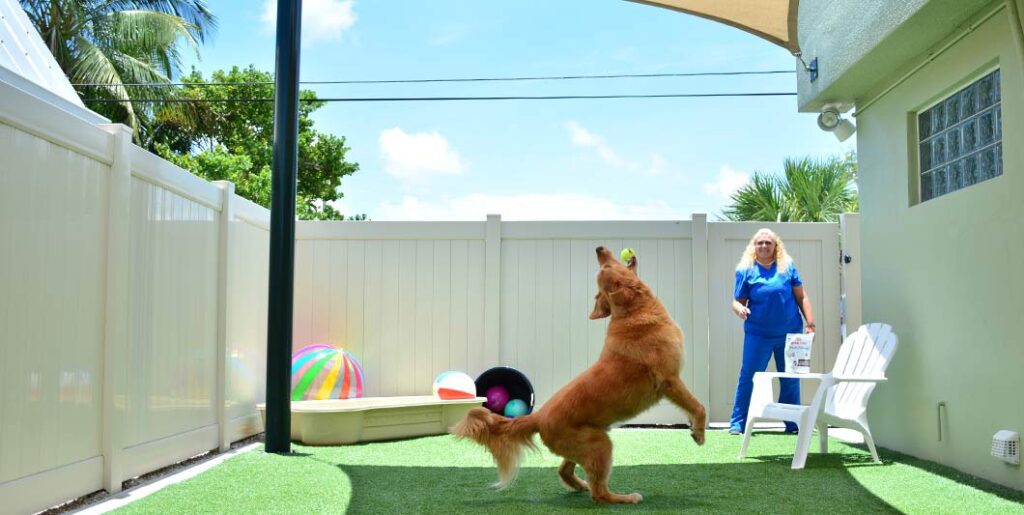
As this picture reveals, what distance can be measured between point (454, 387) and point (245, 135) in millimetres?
18134

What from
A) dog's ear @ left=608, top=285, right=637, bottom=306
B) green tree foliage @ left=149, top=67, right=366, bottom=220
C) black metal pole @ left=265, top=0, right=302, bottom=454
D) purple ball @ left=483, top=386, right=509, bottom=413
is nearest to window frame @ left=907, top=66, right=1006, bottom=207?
dog's ear @ left=608, top=285, right=637, bottom=306

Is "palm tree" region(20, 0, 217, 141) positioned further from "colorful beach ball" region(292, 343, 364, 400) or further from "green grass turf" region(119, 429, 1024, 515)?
"green grass turf" region(119, 429, 1024, 515)

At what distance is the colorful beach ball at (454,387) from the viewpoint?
6890 millimetres

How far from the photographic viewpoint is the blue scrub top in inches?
266

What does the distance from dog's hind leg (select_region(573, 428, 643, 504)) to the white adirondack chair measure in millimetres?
1704

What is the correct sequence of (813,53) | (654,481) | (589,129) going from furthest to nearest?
(589,129) < (813,53) < (654,481)

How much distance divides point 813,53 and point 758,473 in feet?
11.3

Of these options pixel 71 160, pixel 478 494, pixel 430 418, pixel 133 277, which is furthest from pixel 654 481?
pixel 71 160

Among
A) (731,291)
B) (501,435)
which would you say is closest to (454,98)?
(731,291)

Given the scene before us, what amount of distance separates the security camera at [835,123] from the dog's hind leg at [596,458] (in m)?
4.06

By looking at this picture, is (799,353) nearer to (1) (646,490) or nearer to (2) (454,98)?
(1) (646,490)

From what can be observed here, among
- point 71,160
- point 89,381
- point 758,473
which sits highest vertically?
point 71,160

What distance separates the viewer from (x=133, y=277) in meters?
4.49

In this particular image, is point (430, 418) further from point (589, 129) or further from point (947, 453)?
point (589, 129)
